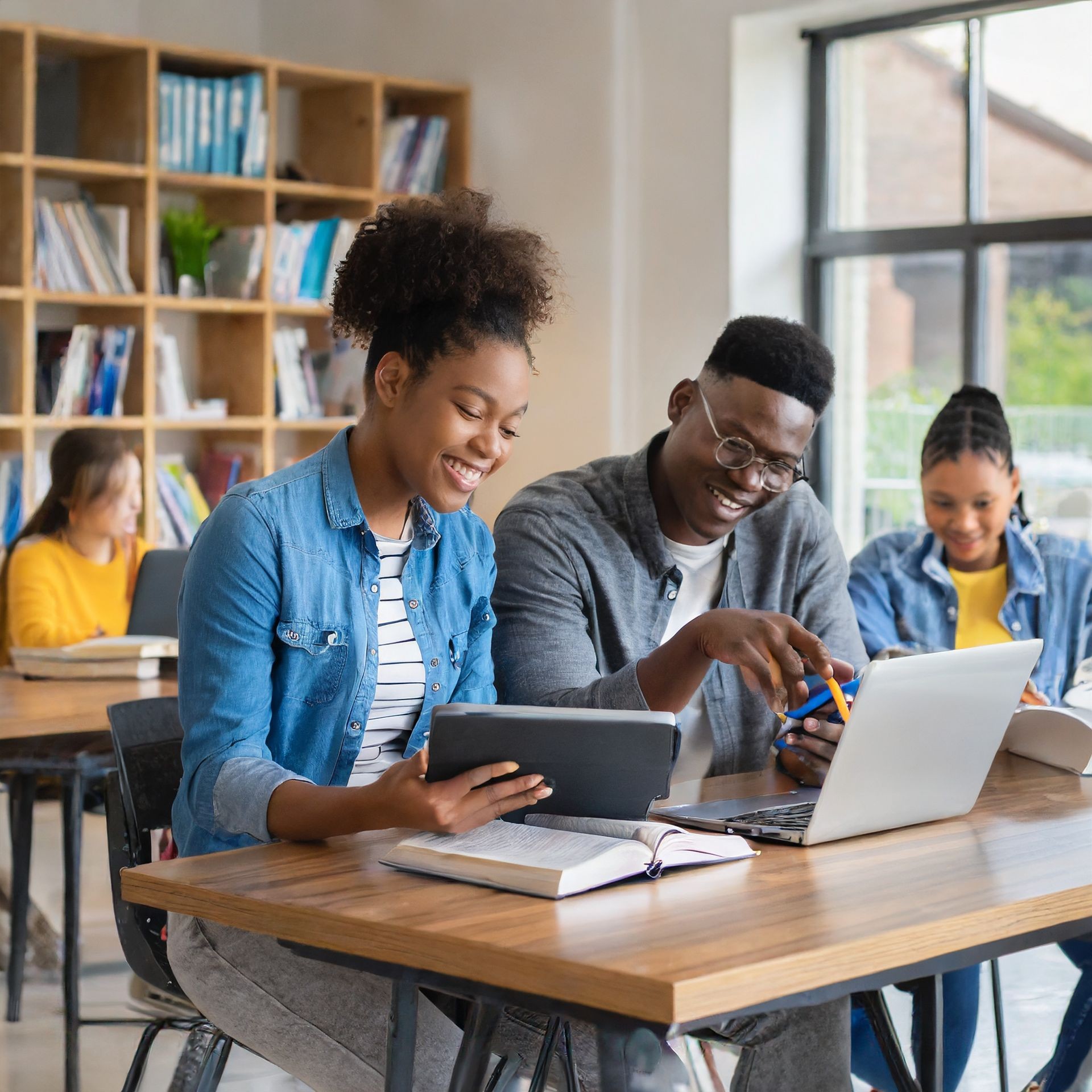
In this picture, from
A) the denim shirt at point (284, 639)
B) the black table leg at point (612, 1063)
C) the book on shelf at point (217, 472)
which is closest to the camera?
the black table leg at point (612, 1063)

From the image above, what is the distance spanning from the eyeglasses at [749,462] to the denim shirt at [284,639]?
1.52 feet

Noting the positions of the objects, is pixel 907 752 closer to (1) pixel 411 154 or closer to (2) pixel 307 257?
(2) pixel 307 257

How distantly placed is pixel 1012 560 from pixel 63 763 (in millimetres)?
1738

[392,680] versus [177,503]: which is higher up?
[177,503]

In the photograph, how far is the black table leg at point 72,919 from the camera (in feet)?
8.50

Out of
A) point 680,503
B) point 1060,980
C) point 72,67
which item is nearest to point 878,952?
point 680,503

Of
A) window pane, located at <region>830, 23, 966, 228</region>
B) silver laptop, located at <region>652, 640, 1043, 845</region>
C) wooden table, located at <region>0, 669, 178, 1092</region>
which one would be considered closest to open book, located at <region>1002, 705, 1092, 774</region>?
silver laptop, located at <region>652, 640, 1043, 845</region>

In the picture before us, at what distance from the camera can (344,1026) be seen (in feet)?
4.80

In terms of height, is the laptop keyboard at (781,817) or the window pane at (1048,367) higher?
the window pane at (1048,367)

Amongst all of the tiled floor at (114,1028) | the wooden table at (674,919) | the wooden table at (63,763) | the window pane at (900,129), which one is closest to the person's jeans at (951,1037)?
the tiled floor at (114,1028)

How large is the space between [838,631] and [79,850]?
1438 mm

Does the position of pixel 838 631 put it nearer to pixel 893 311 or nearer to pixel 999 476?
pixel 999 476

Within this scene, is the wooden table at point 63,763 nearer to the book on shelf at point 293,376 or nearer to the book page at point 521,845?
the book page at point 521,845

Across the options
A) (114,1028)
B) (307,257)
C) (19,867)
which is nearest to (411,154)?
(307,257)
